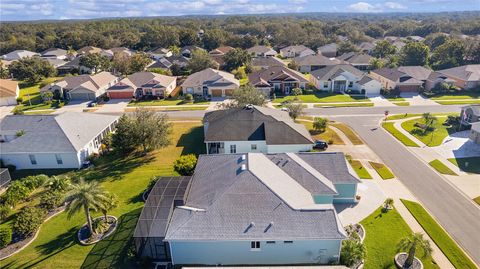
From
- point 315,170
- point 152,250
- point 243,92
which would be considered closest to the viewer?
point 152,250

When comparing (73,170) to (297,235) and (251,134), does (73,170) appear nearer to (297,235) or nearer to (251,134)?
(251,134)

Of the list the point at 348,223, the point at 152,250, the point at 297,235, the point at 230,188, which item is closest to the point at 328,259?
the point at 297,235

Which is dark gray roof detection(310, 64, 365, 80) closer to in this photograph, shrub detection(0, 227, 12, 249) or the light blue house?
the light blue house

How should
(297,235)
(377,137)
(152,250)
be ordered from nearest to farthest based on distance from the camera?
(297,235) → (152,250) → (377,137)

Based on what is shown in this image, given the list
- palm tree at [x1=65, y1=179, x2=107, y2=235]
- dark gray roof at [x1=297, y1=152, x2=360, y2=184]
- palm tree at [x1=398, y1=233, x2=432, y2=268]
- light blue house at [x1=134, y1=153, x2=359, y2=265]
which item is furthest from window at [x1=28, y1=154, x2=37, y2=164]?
palm tree at [x1=398, y1=233, x2=432, y2=268]

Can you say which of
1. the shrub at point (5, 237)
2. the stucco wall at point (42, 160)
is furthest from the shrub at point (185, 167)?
the shrub at point (5, 237)

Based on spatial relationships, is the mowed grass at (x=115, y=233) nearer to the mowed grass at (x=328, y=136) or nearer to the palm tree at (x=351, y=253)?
the palm tree at (x=351, y=253)

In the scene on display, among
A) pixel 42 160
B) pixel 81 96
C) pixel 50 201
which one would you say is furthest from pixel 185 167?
pixel 81 96
